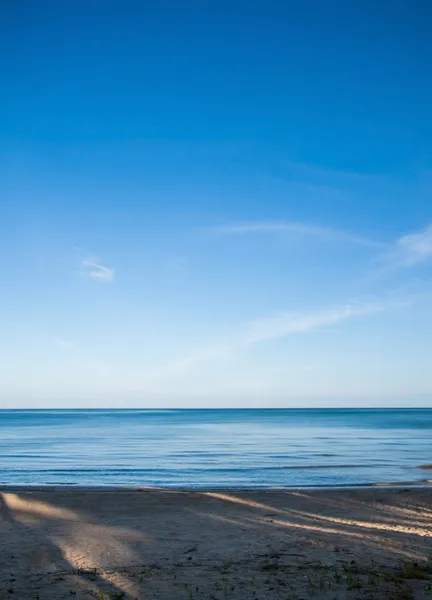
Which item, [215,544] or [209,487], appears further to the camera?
[209,487]

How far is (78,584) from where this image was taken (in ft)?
25.4

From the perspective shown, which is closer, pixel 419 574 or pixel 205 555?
pixel 419 574

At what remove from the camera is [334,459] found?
2919 cm

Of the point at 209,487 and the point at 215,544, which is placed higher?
the point at 215,544

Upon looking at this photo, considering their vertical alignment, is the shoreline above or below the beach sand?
below

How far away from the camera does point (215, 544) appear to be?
34.4 feet

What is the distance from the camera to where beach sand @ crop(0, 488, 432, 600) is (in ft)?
24.6

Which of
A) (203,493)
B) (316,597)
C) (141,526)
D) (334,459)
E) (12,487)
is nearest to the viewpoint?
(316,597)

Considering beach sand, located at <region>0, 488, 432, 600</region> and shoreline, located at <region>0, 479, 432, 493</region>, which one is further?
shoreline, located at <region>0, 479, 432, 493</region>

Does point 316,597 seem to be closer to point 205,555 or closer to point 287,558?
point 287,558

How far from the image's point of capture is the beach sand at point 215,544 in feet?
24.6

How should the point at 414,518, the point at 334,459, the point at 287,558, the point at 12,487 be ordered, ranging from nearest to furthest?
the point at 287,558
the point at 414,518
the point at 12,487
the point at 334,459

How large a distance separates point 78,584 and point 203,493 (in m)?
8.99

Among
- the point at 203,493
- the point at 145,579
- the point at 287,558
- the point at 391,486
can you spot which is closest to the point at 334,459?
the point at 391,486
